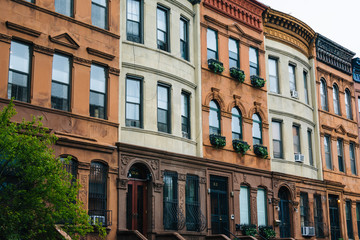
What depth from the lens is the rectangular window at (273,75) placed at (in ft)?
102

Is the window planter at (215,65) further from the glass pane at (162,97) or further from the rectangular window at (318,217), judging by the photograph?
the rectangular window at (318,217)

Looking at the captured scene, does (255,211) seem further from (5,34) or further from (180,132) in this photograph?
(5,34)

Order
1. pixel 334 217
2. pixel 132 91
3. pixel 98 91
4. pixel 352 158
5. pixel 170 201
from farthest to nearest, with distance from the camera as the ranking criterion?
pixel 352 158
pixel 334 217
pixel 170 201
pixel 132 91
pixel 98 91

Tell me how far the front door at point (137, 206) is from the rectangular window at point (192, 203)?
240 cm

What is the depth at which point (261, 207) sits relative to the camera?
93.2ft

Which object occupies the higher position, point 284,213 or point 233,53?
point 233,53

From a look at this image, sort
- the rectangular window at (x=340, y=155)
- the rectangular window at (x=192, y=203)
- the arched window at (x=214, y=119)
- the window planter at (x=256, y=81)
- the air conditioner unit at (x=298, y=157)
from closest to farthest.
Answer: the rectangular window at (x=192, y=203), the arched window at (x=214, y=119), the window planter at (x=256, y=81), the air conditioner unit at (x=298, y=157), the rectangular window at (x=340, y=155)

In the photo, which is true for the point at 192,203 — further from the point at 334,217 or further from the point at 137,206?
the point at 334,217

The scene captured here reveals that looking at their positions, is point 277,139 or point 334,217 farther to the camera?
point 334,217

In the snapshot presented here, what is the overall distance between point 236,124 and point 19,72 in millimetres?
12532

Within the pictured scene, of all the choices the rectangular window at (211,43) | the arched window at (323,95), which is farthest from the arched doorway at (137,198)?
the arched window at (323,95)

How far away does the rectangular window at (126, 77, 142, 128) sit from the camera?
22.5 meters

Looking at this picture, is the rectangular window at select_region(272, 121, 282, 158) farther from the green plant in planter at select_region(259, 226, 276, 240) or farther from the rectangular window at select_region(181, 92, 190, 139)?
the rectangular window at select_region(181, 92, 190, 139)

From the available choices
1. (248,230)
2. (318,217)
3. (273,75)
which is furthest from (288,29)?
(248,230)
